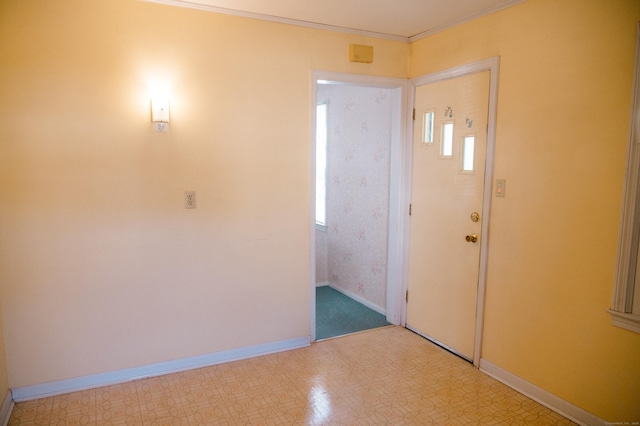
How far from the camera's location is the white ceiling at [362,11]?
2.67 metres

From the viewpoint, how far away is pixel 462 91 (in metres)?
3.01

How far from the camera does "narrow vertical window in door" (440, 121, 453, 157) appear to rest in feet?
10.3

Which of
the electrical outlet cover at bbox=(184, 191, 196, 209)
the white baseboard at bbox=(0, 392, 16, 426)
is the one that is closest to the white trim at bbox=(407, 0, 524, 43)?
the electrical outlet cover at bbox=(184, 191, 196, 209)

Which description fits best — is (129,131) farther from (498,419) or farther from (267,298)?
(498,419)

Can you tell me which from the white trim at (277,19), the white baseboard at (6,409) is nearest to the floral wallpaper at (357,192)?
the white trim at (277,19)

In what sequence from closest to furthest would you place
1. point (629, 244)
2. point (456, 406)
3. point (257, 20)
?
point (629, 244) → point (456, 406) → point (257, 20)

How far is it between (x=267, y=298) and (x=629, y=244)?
7.66ft

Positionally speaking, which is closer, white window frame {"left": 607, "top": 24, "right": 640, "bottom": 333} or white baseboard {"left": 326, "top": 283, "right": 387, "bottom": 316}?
white window frame {"left": 607, "top": 24, "right": 640, "bottom": 333}

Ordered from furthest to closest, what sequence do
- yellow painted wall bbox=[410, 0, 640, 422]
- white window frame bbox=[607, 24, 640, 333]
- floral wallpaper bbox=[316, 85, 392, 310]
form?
floral wallpaper bbox=[316, 85, 392, 310]
yellow painted wall bbox=[410, 0, 640, 422]
white window frame bbox=[607, 24, 640, 333]

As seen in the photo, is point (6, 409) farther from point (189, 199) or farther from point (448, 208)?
point (448, 208)

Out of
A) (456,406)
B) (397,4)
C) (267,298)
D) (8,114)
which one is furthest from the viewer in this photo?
(267,298)

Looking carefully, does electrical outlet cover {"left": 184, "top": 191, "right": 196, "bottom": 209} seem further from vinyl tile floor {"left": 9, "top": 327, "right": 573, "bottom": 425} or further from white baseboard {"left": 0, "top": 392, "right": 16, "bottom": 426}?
white baseboard {"left": 0, "top": 392, "right": 16, "bottom": 426}

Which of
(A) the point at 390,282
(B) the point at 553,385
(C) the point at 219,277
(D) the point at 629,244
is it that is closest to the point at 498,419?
(B) the point at 553,385

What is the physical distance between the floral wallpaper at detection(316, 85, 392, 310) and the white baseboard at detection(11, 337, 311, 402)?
1.22m
